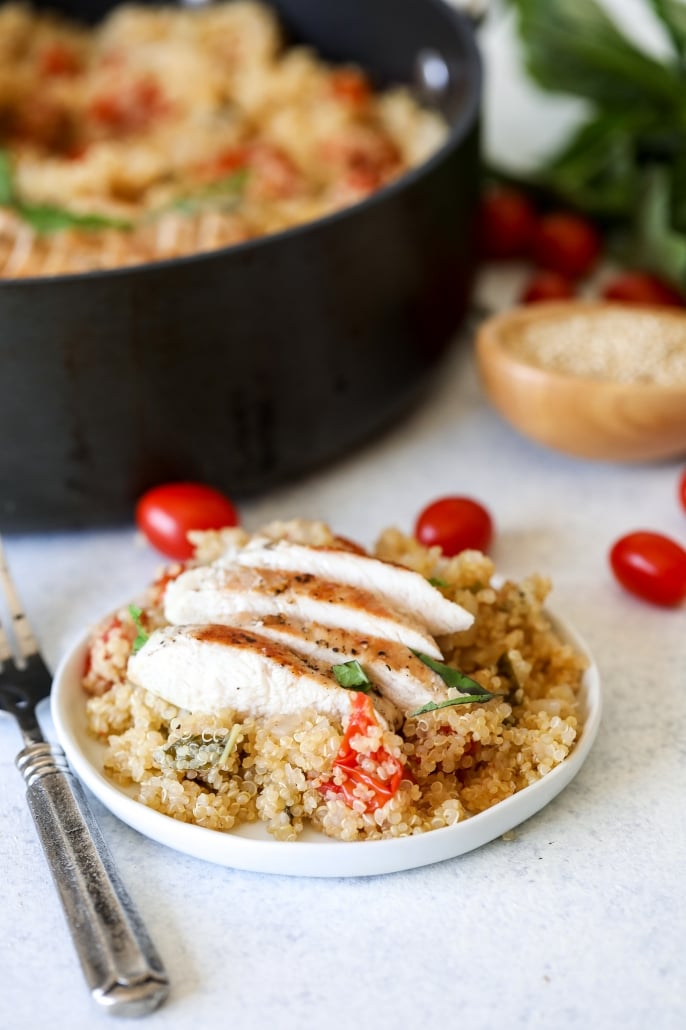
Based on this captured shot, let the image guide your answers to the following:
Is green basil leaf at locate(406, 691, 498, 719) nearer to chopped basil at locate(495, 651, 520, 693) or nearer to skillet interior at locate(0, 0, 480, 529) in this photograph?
chopped basil at locate(495, 651, 520, 693)

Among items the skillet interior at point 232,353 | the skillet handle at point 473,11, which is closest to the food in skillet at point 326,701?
the skillet interior at point 232,353

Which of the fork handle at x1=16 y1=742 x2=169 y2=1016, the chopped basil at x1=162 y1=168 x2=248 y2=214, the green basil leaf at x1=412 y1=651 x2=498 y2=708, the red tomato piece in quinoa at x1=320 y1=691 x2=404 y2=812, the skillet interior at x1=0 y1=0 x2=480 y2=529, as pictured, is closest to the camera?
the fork handle at x1=16 y1=742 x2=169 y2=1016

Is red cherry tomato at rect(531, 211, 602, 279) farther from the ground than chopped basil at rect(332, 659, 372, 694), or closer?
closer

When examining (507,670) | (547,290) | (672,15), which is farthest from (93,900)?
(672,15)

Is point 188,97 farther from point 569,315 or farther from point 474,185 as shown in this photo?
point 569,315

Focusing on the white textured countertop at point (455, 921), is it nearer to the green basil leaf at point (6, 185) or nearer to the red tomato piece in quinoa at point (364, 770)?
the red tomato piece in quinoa at point (364, 770)

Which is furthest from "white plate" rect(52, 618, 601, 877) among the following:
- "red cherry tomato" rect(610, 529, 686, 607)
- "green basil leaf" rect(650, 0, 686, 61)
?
"green basil leaf" rect(650, 0, 686, 61)
